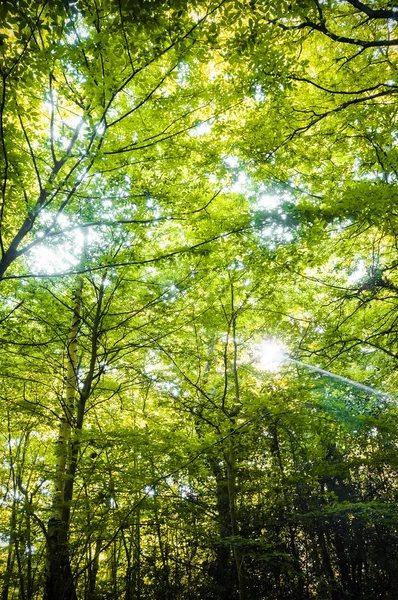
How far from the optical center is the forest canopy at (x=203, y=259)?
2895mm

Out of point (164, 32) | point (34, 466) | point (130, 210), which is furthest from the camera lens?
point (130, 210)


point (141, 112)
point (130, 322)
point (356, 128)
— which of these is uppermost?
point (356, 128)

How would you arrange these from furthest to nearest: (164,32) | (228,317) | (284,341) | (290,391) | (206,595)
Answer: (284,341) < (206,595) < (228,317) < (290,391) < (164,32)

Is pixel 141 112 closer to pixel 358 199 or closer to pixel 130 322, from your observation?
pixel 358 199

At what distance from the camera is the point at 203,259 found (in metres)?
4.60

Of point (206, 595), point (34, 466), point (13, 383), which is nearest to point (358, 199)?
point (34, 466)

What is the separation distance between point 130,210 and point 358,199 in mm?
3012

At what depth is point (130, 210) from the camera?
4.87 m

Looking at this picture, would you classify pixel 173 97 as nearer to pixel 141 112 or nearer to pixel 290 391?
pixel 141 112

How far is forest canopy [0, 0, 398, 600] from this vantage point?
2.89 m

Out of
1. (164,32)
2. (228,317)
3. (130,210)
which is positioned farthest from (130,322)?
(164,32)

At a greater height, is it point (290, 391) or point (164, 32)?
point (164, 32)

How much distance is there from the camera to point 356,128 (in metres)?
5.09

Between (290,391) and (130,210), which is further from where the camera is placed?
(130,210)
